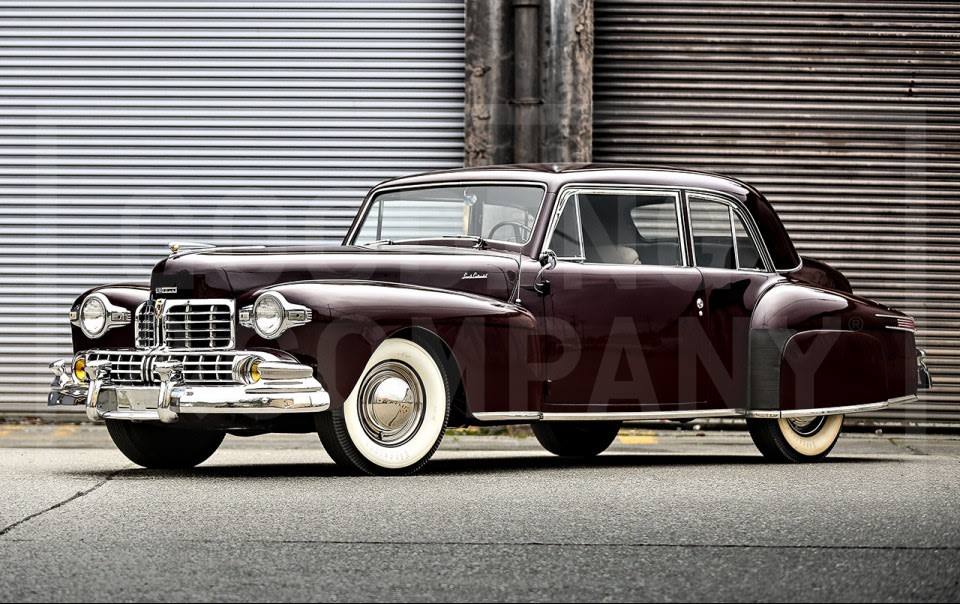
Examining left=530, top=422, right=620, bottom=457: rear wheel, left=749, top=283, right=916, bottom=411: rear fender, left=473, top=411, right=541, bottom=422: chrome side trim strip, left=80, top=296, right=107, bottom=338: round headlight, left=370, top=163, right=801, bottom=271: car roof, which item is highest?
left=370, top=163, right=801, bottom=271: car roof

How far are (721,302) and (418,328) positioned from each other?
200 cm

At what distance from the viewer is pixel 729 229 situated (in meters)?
8.56

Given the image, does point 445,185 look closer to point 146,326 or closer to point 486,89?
point 146,326

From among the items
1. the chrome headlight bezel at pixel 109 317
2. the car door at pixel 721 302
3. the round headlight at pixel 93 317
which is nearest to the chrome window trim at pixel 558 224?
the car door at pixel 721 302

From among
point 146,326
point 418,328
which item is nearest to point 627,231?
point 418,328

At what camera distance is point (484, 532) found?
532 cm

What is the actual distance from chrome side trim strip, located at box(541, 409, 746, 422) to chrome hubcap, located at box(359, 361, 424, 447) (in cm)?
79

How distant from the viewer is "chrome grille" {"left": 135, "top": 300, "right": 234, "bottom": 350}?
7062mm

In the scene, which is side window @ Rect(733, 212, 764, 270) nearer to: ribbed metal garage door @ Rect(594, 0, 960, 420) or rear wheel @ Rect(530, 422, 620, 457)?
rear wheel @ Rect(530, 422, 620, 457)

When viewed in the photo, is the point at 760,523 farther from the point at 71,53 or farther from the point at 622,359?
the point at 71,53

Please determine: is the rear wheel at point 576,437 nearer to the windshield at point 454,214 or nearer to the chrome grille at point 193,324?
the windshield at point 454,214

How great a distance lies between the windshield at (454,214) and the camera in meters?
7.98

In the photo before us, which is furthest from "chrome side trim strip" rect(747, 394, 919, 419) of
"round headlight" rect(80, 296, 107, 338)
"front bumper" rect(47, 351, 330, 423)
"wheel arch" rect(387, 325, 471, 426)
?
"round headlight" rect(80, 296, 107, 338)

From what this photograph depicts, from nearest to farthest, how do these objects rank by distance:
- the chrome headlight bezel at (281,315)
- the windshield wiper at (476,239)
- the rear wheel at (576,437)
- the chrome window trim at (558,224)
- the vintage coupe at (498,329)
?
the chrome headlight bezel at (281,315) < the vintage coupe at (498,329) < the chrome window trim at (558,224) < the windshield wiper at (476,239) < the rear wheel at (576,437)
